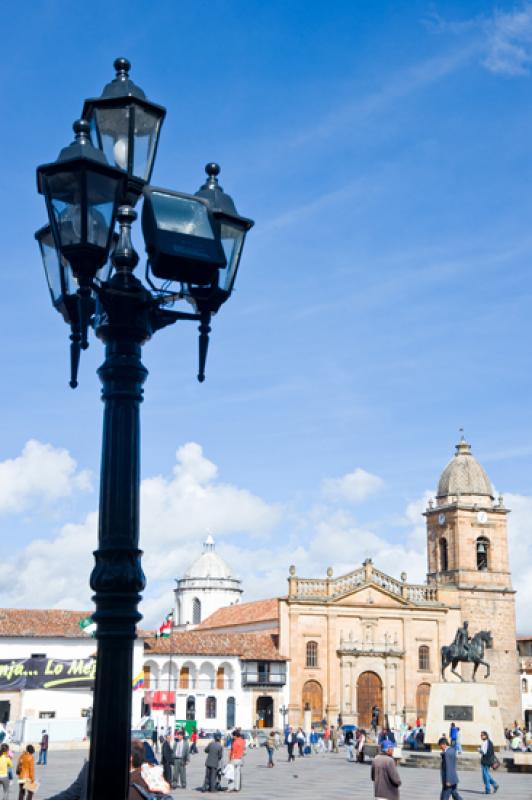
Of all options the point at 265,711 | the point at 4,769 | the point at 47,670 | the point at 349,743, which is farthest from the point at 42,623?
the point at 4,769

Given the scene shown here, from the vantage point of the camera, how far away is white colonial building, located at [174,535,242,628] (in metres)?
71.8

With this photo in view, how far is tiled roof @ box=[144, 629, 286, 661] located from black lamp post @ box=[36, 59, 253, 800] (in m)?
46.5

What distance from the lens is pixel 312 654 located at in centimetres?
5491

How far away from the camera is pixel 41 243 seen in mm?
5973

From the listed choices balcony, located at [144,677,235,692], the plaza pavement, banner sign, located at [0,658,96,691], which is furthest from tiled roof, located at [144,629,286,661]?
the plaza pavement

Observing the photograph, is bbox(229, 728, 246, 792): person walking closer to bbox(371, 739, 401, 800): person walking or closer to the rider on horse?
bbox(371, 739, 401, 800): person walking

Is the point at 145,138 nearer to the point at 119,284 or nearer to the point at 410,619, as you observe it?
the point at 119,284

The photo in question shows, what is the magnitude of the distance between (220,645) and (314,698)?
249 inches

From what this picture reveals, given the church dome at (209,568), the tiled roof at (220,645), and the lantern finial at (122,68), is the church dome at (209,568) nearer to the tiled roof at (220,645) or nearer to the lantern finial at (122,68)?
the tiled roof at (220,645)

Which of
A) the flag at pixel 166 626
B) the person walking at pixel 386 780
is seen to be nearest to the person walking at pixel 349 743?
the flag at pixel 166 626

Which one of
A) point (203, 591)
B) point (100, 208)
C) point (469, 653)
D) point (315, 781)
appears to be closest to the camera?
point (100, 208)

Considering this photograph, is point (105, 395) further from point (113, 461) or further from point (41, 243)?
point (41, 243)

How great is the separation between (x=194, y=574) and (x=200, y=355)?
68695 millimetres

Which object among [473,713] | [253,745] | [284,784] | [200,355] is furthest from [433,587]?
[200,355]
